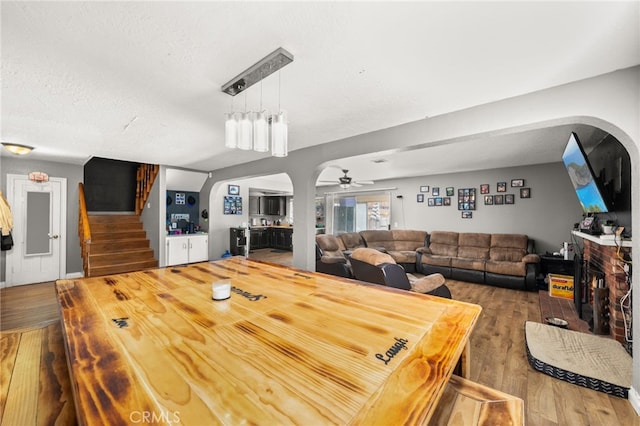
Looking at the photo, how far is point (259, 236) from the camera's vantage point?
9219mm

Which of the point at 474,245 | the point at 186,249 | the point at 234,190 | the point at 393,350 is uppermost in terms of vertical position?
the point at 234,190

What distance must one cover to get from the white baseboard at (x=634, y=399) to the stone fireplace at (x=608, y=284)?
0.90 m

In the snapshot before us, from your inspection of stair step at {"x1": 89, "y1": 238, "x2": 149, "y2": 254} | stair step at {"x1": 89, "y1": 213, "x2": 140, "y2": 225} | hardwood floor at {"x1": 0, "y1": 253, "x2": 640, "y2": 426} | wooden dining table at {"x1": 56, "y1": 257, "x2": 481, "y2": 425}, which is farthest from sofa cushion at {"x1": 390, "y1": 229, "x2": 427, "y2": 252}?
stair step at {"x1": 89, "y1": 213, "x2": 140, "y2": 225}

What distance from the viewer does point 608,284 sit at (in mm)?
2805

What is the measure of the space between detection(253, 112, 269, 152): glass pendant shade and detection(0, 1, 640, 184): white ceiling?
0.36 m

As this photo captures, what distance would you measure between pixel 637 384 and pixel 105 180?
354 inches

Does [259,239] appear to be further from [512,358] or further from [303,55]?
[303,55]

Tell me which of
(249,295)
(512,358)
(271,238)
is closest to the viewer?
(249,295)

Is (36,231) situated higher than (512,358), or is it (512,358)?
(36,231)

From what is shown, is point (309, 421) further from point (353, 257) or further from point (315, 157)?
point (315, 157)

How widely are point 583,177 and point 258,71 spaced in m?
3.85

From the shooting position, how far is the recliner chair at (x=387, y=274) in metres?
2.76

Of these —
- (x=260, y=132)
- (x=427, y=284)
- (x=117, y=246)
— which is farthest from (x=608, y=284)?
(x=117, y=246)

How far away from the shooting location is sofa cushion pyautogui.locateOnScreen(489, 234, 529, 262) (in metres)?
5.17
